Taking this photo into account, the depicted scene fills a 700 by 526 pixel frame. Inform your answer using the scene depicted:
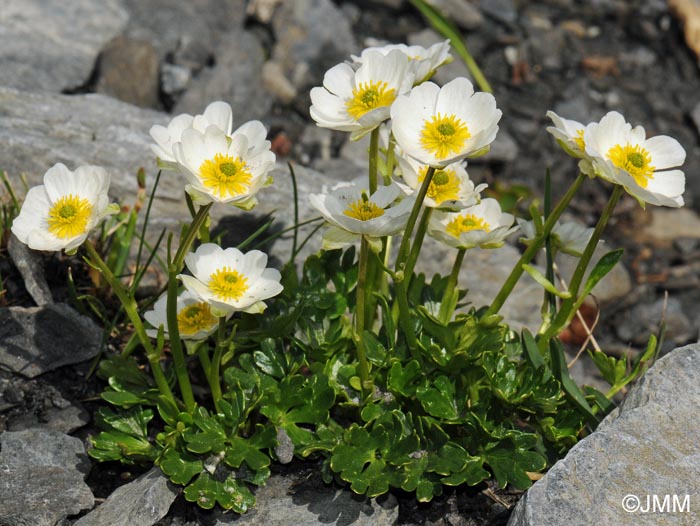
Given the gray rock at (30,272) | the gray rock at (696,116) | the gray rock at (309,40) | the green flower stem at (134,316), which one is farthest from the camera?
the gray rock at (696,116)

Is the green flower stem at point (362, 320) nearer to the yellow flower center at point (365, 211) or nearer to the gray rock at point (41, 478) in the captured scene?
the yellow flower center at point (365, 211)

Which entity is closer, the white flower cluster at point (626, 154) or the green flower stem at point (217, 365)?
the white flower cluster at point (626, 154)

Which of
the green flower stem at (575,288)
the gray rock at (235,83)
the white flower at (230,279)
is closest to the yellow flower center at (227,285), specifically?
the white flower at (230,279)

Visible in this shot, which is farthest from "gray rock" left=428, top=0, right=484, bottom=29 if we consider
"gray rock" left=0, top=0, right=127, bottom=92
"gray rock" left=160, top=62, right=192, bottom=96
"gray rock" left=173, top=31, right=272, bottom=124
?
"gray rock" left=0, top=0, right=127, bottom=92

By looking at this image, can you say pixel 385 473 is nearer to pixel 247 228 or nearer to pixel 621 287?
pixel 247 228

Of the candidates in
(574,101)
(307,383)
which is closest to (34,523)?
(307,383)

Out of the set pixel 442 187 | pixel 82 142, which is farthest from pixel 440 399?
pixel 82 142
